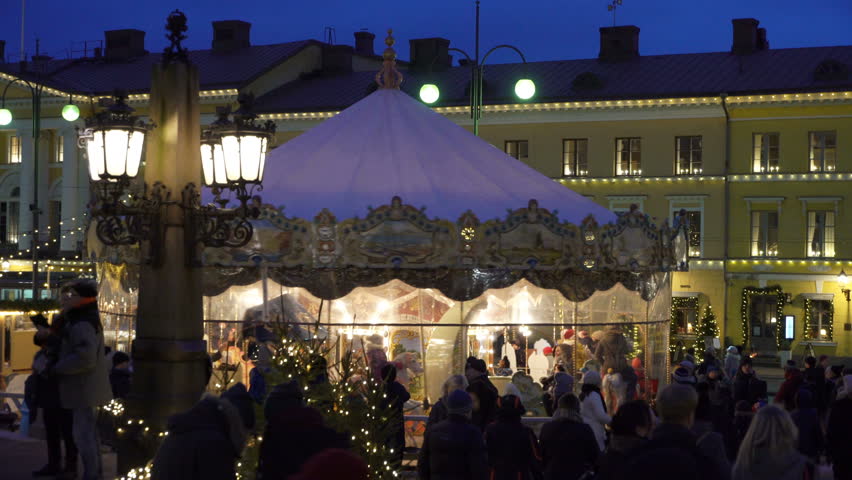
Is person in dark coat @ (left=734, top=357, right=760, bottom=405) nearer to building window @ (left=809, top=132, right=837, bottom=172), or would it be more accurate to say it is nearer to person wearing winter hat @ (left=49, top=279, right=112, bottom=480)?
person wearing winter hat @ (left=49, top=279, right=112, bottom=480)

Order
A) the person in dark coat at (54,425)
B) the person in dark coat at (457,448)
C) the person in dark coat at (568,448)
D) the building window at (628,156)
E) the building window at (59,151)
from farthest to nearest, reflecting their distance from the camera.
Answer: the building window at (59,151) < the building window at (628,156) < the person in dark coat at (54,425) < the person in dark coat at (568,448) < the person in dark coat at (457,448)

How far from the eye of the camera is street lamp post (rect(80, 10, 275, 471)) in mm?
9906

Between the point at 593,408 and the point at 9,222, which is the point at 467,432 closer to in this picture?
the point at 593,408

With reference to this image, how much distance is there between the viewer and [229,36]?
59.9 meters

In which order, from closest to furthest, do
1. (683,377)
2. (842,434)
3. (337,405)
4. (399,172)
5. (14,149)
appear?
(337,405)
(842,434)
(683,377)
(399,172)
(14,149)

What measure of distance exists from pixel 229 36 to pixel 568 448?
5088 centimetres

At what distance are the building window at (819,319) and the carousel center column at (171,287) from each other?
40344mm

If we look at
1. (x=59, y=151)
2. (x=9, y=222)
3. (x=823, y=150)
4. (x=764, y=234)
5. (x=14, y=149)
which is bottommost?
(x=764, y=234)

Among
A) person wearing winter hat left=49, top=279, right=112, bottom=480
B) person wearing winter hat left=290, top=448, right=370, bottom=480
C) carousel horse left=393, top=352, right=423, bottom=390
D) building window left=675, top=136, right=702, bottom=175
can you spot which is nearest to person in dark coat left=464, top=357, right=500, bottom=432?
person wearing winter hat left=49, top=279, right=112, bottom=480

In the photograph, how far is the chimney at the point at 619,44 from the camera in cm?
5334

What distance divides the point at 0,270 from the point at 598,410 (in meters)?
45.8

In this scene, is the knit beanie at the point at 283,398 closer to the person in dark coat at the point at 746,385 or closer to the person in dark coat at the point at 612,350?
the person in dark coat at the point at 746,385

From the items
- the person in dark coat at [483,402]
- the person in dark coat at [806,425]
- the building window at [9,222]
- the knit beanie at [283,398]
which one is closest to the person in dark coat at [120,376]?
the person in dark coat at [483,402]

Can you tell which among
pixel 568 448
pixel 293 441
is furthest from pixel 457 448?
pixel 293 441
